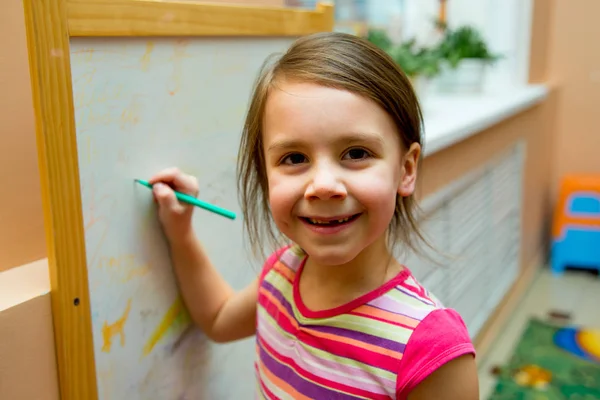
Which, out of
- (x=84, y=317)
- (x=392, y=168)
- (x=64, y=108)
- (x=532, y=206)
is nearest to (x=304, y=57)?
(x=392, y=168)

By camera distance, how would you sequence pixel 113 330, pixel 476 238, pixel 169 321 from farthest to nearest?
1. pixel 476 238
2. pixel 169 321
3. pixel 113 330

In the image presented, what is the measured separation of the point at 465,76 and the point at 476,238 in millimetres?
715

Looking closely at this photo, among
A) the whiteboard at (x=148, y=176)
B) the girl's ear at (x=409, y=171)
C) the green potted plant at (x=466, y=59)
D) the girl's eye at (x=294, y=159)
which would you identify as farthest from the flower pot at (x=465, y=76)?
the girl's eye at (x=294, y=159)

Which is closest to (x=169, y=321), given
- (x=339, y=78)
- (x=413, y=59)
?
(x=339, y=78)

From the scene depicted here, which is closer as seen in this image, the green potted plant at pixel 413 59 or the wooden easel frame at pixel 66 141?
the wooden easel frame at pixel 66 141

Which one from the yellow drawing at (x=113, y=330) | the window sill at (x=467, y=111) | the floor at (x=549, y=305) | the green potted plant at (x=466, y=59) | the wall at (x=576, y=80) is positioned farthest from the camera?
the wall at (x=576, y=80)

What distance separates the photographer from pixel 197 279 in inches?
34.3

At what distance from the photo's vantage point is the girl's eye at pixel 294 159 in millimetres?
704

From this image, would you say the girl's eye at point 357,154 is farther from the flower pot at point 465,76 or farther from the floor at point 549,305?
the flower pot at point 465,76

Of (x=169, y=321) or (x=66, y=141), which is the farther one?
(x=169, y=321)

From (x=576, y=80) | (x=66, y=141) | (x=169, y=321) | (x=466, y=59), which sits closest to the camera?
(x=66, y=141)

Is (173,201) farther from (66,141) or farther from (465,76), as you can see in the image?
(465,76)

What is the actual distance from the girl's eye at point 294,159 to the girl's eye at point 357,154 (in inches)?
1.9

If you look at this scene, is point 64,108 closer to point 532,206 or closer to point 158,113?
point 158,113
